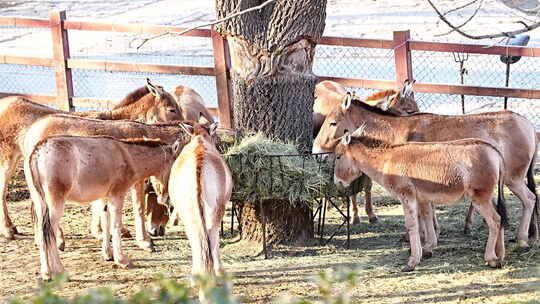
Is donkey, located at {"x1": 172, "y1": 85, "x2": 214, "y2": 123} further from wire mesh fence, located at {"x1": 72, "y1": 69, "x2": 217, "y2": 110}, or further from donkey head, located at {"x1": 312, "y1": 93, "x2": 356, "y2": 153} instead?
wire mesh fence, located at {"x1": 72, "y1": 69, "x2": 217, "y2": 110}

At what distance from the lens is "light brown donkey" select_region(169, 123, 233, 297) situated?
8.46 metres

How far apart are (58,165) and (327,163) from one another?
9.57 ft

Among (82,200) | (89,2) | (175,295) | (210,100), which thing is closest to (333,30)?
(210,100)

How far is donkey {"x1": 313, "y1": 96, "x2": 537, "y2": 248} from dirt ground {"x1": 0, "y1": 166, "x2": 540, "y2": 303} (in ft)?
2.02

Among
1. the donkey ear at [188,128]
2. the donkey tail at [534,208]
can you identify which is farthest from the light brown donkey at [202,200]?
the donkey tail at [534,208]

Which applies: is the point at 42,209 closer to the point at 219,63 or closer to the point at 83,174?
the point at 83,174

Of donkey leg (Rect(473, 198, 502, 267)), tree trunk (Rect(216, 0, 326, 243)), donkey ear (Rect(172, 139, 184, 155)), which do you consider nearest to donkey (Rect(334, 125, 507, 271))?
donkey leg (Rect(473, 198, 502, 267))

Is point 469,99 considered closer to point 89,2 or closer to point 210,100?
point 210,100

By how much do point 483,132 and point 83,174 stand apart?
14.0ft

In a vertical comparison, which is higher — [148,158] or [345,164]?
[148,158]

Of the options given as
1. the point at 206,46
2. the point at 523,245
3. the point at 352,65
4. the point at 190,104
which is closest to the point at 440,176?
the point at 523,245

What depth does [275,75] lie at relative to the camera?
1027cm

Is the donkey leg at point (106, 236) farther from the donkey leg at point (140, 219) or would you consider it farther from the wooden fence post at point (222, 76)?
the wooden fence post at point (222, 76)

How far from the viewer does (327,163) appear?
10242 mm
